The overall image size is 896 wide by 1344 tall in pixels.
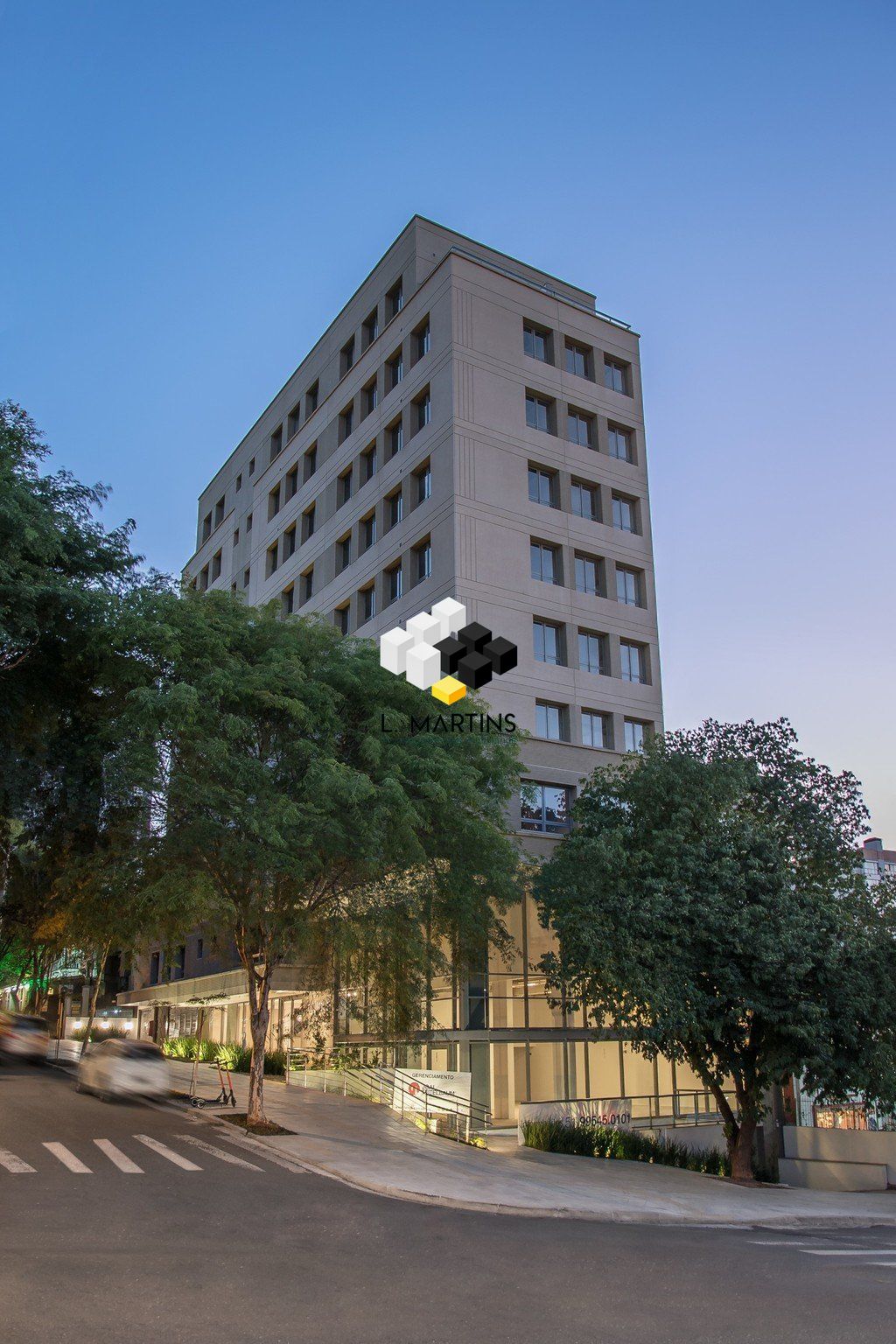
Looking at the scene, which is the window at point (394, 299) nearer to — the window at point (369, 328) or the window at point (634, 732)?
the window at point (369, 328)

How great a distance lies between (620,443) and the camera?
140ft

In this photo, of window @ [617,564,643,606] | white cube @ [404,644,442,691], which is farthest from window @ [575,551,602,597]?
white cube @ [404,644,442,691]

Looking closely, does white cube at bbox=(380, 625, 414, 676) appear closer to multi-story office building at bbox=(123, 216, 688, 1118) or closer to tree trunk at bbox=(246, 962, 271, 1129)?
multi-story office building at bbox=(123, 216, 688, 1118)

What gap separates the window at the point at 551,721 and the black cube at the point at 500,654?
2279mm

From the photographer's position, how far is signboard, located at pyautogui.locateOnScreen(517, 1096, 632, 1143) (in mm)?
27406

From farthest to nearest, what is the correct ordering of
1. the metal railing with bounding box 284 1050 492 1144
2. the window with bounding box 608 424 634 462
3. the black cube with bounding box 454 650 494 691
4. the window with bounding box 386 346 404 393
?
the window with bounding box 608 424 634 462, the window with bounding box 386 346 404 393, the black cube with bounding box 454 650 494 691, the metal railing with bounding box 284 1050 492 1144

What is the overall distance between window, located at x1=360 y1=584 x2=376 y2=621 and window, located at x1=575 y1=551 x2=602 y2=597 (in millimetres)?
7843

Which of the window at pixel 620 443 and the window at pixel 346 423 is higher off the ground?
the window at pixel 346 423

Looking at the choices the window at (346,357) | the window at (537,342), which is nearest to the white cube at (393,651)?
the window at (537,342)

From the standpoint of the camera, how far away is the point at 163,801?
73.5 feet

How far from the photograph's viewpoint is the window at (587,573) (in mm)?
39656

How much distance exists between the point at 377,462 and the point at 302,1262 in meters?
34.1

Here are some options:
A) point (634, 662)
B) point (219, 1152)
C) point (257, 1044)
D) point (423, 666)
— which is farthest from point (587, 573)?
point (219, 1152)

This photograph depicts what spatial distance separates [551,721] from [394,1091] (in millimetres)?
13520
